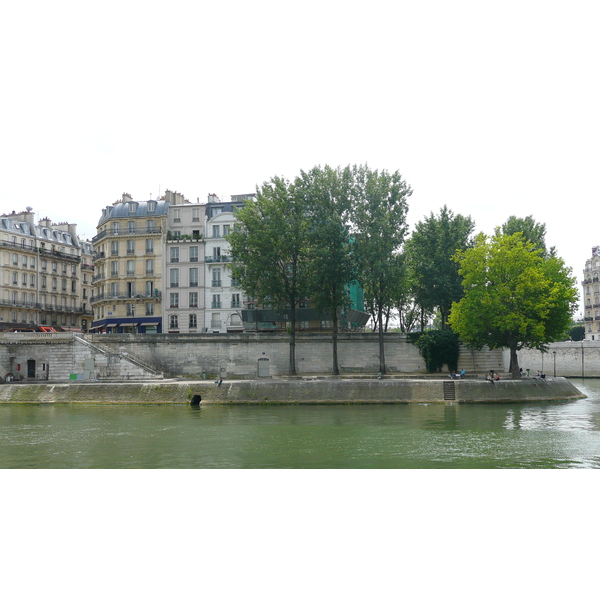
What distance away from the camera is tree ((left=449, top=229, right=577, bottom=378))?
4316 cm

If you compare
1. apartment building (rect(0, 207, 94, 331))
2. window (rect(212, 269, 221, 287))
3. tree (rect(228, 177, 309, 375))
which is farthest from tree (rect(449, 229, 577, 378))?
apartment building (rect(0, 207, 94, 331))

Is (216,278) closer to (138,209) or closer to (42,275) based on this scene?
(138,209)

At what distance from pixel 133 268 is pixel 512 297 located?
1415 inches

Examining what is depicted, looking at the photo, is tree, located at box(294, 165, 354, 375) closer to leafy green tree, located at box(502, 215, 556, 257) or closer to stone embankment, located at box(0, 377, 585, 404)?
stone embankment, located at box(0, 377, 585, 404)

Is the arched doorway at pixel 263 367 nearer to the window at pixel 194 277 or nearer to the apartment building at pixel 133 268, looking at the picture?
the window at pixel 194 277

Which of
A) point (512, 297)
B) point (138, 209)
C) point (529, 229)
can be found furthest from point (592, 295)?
point (138, 209)

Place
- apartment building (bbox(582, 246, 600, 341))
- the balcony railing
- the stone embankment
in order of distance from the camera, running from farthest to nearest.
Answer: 1. apartment building (bbox(582, 246, 600, 341))
2. the balcony railing
3. the stone embankment

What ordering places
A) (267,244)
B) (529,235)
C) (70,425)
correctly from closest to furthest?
(70,425) < (267,244) < (529,235)

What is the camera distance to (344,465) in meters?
21.5

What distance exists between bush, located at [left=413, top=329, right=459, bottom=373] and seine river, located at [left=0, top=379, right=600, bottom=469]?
1110cm

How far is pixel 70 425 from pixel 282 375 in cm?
2249

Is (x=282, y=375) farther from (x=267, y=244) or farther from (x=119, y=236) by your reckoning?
(x=119, y=236)

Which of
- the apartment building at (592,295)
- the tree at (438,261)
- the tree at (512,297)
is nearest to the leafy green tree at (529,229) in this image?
the tree at (438,261)

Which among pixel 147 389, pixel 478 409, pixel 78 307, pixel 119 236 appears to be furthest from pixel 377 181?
pixel 78 307
